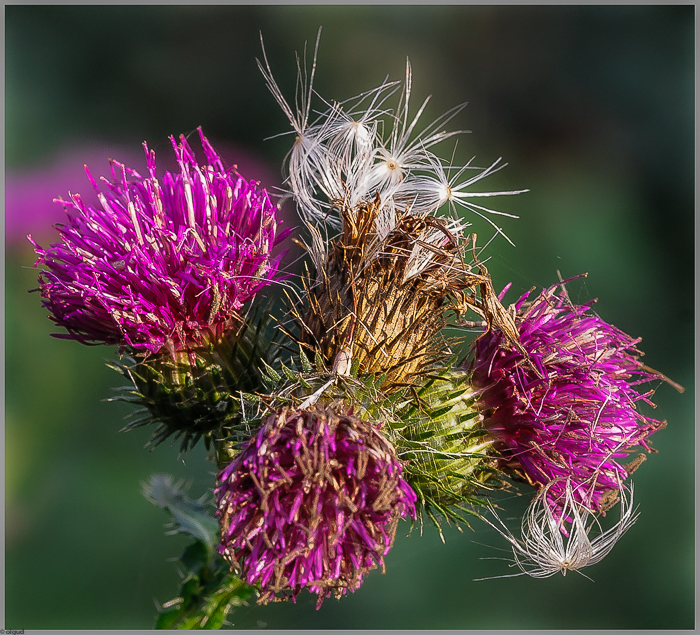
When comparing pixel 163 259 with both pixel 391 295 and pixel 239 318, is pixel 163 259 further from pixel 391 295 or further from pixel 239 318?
pixel 391 295

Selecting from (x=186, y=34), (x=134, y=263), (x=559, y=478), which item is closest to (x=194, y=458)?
(x=134, y=263)

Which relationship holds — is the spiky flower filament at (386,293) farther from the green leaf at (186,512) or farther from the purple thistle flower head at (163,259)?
the green leaf at (186,512)

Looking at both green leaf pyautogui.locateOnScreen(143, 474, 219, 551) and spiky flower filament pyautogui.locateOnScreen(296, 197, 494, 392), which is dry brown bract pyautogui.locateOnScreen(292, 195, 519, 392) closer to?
spiky flower filament pyautogui.locateOnScreen(296, 197, 494, 392)

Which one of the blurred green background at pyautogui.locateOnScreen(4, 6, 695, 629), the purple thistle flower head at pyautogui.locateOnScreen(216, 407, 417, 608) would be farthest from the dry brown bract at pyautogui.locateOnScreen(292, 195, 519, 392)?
the blurred green background at pyautogui.locateOnScreen(4, 6, 695, 629)

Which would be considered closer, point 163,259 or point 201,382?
point 163,259

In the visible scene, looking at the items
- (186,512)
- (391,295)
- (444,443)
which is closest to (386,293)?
(391,295)

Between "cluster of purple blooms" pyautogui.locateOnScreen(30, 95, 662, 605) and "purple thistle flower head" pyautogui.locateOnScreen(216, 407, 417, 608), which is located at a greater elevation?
"cluster of purple blooms" pyautogui.locateOnScreen(30, 95, 662, 605)
